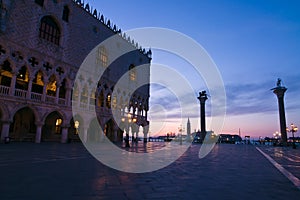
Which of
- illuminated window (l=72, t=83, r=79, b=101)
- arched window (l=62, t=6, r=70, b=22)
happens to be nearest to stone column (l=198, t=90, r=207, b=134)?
illuminated window (l=72, t=83, r=79, b=101)

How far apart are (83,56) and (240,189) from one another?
1021 inches

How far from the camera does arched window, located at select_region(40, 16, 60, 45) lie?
74.2ft

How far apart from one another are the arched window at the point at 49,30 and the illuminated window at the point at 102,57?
672 cm

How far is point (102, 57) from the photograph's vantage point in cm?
3103

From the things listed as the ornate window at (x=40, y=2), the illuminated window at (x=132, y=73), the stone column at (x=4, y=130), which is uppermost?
the ornate window at (x=40, y=2)

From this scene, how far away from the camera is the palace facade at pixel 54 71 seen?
62.8 ft

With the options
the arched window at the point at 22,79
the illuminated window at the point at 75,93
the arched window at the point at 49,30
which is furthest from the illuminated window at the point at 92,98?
the arched window at the point at 22,79

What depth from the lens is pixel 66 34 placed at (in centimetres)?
2492

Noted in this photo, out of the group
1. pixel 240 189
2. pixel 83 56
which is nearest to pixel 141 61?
pixel 83 56

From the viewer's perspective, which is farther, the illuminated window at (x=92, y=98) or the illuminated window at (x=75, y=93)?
the illuminated window at (x=92, y=98)

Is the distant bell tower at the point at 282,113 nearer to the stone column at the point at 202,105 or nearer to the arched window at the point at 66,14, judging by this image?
the stone column at the point at 202,105

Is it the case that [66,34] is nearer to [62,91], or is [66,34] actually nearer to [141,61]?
[62,91]

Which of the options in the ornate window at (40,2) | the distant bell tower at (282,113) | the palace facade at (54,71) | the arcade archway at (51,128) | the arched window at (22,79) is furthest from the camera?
the distant bell tower at (282,113)

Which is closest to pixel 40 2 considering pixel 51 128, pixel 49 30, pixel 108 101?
pixel 49 30
